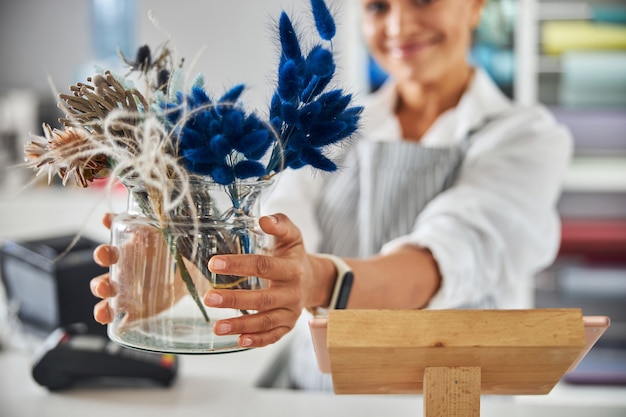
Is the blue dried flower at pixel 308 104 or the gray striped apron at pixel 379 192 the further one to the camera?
the gray striped apron at pixel 379 192

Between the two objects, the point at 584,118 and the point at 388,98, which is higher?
the point at 388,98

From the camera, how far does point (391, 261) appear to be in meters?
1.13

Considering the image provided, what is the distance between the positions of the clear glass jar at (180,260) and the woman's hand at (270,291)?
2 cm

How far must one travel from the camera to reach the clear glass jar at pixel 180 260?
748 mm

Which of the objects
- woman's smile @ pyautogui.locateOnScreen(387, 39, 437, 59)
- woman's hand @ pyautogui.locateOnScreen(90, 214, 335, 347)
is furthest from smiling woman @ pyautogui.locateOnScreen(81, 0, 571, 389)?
woman's hand @ pyautogui.locateOnScreen(90, 214, 335, 347)

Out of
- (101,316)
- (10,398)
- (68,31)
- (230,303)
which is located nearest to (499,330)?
(230,303)

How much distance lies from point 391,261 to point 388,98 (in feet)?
2.42

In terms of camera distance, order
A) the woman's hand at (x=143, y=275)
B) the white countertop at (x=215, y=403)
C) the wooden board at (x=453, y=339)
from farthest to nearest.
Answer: the white countertop at (x=215, y=403) → the woman's hand at (x=143, y=275) → the wooden board at (x=453, y=339)

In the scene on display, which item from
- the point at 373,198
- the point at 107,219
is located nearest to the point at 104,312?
the point at 107,219

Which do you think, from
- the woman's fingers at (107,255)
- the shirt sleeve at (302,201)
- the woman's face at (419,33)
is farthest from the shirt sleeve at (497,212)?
the woman's fingers at (107,255)

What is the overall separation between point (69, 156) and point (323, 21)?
0.29 meters

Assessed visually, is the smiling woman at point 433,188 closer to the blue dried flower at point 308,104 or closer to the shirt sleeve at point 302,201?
the shirt sleeve at point 302,201

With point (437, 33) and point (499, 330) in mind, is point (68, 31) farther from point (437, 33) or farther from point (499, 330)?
point (499, 330)

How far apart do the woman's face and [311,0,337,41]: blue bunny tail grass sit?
2.56ft
